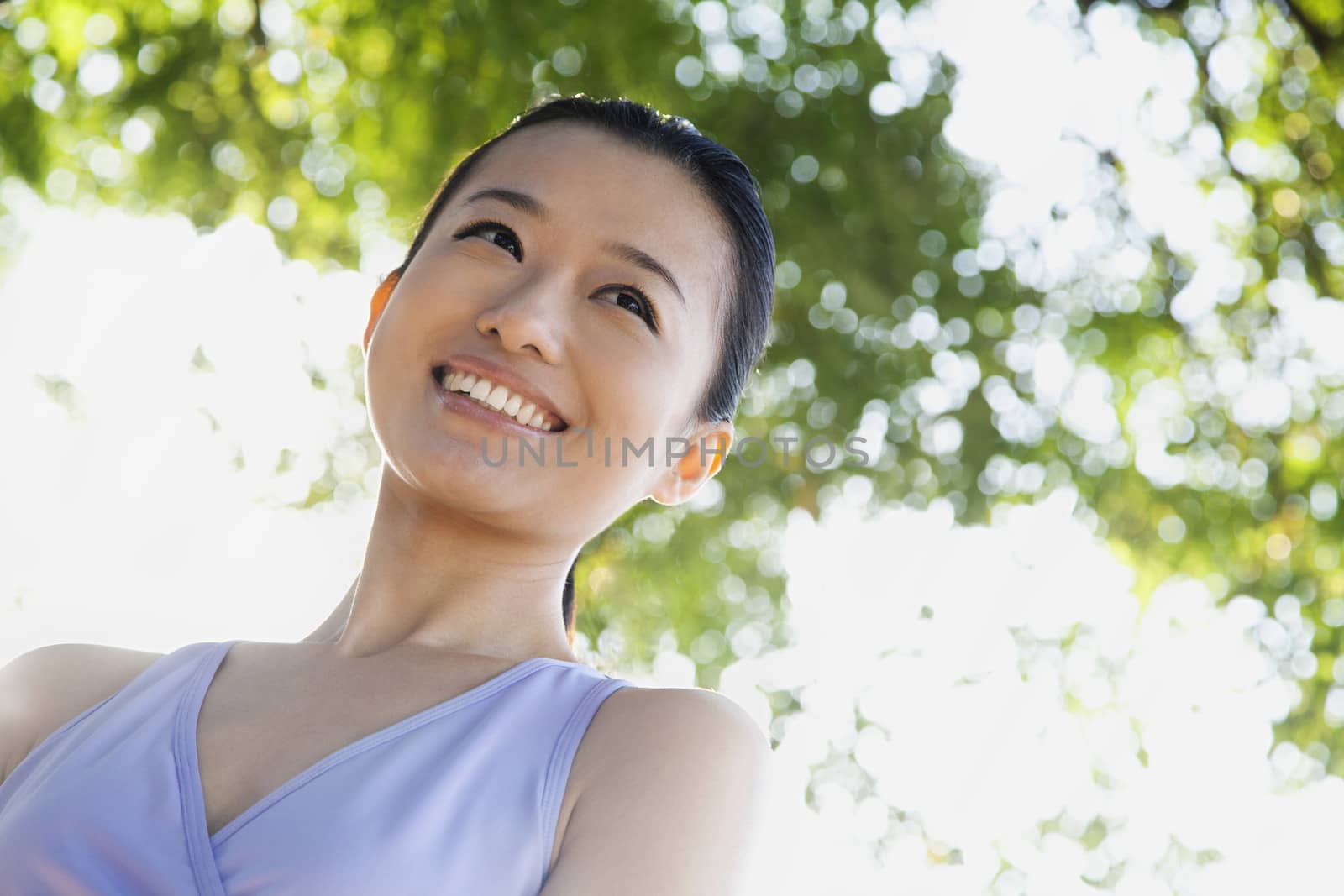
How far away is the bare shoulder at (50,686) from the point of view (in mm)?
1276

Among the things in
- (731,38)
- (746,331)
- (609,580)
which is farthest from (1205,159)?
(746,331)

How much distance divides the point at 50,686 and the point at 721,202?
887mm

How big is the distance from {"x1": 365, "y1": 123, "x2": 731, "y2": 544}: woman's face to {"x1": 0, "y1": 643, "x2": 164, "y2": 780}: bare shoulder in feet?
1.30

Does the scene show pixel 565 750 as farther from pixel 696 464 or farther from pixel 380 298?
pixel 380 298

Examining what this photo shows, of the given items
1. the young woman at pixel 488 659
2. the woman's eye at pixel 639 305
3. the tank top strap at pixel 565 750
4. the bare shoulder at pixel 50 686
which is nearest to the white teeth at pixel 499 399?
the young woman at pixel 488 659

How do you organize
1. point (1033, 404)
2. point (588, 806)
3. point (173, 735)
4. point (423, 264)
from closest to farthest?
point (588, 806) → point (173, 735) → point (423, 264) → point (1033, 404)

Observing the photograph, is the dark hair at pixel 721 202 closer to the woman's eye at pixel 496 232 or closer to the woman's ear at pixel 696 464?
the woman's ear at pixel 696 464

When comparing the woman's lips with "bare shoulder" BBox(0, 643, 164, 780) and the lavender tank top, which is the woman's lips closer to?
the lavender tank top

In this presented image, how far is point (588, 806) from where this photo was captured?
101cm

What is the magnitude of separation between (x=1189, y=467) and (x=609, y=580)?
1.87 m

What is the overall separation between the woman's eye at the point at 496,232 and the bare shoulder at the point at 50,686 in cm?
61

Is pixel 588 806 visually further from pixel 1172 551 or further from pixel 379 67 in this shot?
pixel 1172 551

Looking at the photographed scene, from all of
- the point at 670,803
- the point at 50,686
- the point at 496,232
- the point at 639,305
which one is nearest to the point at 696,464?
the point at 639,305

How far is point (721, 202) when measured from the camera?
136cm
